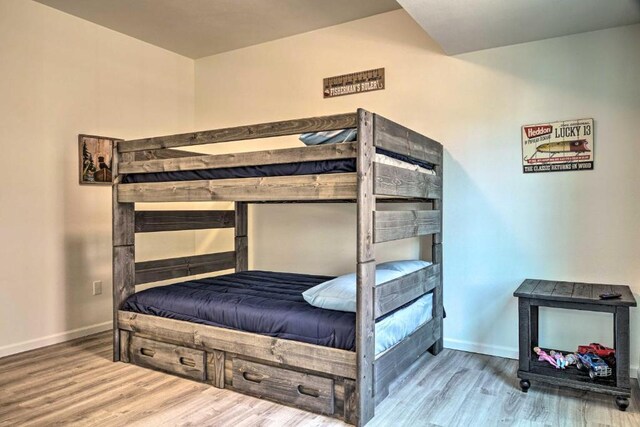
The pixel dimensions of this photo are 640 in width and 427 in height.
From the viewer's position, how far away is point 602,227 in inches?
111

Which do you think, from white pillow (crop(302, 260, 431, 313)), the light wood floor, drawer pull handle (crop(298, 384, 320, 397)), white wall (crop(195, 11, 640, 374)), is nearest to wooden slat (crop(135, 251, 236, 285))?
the light wood floor

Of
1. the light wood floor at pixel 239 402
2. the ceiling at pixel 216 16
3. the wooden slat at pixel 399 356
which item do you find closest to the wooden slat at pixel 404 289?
the wooden slat at pixel 399 356

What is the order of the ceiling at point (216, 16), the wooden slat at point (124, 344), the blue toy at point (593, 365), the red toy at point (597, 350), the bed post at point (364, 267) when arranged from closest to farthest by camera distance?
the bed post at point (364, 267), the blue toy at point (593, 365), the red toy at point (597, 350), the wooden slat at point (124, 344), the ceiling at point (216, 16)

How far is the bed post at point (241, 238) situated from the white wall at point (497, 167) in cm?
34

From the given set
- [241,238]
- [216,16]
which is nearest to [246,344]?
[241,238]

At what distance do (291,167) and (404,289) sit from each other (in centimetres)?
96

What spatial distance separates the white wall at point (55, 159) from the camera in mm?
3195

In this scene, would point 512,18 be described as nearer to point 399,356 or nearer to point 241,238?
point 399,356

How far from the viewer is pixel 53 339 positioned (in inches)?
135

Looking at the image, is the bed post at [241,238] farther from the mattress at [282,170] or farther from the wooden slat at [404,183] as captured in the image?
the wooden slat at [404,183]

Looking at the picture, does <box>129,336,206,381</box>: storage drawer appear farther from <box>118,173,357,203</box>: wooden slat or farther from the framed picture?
the framed picture

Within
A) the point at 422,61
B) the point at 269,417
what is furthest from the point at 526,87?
the point at 269,417

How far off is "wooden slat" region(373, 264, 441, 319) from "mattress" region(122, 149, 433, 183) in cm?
65

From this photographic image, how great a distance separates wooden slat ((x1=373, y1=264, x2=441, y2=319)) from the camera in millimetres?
2258
